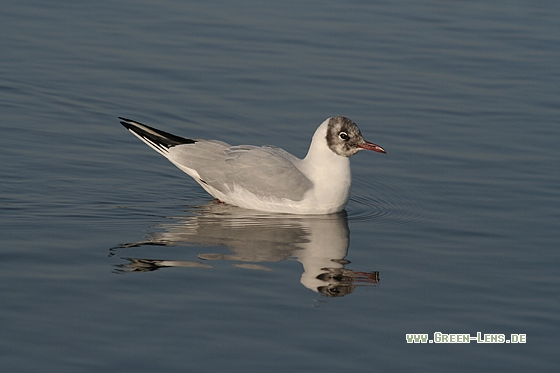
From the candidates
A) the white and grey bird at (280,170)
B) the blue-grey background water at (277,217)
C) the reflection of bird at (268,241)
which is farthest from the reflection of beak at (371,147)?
the reflection of bird at (268,241)

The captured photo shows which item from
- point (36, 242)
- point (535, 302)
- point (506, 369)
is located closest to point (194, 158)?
point (36, 242)

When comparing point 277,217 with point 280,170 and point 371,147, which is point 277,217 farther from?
point 371,147

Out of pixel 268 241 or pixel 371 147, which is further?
pixel 371 147

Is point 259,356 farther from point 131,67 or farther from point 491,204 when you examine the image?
point 131,67

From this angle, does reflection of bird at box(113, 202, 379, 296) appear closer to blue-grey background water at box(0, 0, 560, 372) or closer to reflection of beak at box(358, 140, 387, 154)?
blue-grey background water at box(0, 0, 560, 372)

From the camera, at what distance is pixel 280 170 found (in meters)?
11.7

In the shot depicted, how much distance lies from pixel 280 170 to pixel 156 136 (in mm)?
1702

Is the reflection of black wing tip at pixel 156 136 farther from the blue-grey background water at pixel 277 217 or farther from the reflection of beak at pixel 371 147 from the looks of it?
the reflection of beak at pixel 371 147

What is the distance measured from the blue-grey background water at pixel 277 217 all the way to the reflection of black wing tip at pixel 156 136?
0.42m

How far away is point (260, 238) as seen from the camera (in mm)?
10500

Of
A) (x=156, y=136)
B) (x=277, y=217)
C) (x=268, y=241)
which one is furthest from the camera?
(x=156, y=136)

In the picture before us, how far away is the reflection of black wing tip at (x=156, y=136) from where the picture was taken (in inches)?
484

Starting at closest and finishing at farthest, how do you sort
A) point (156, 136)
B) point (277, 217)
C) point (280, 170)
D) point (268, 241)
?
1. point (268, 241)
2. point (277, 217)
3. point (280, 170)
4. point (156, 136)

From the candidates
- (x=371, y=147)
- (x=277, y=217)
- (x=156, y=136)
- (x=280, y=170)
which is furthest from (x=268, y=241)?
(x=156, y=136)
